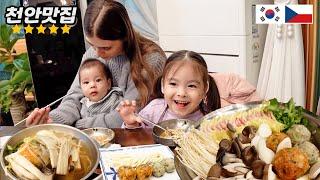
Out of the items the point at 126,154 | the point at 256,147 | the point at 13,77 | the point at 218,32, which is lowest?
the point at 126,154

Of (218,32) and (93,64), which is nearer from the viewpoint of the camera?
(218,32)

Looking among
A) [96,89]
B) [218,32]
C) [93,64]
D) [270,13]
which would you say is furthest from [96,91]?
[270,13]

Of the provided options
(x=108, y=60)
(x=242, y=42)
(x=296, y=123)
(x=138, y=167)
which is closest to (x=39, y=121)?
(x=108, y=60)

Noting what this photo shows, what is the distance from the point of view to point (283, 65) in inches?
58.2

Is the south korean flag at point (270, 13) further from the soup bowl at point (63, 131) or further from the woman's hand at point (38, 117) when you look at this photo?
the woman's hand at point (38, 117)

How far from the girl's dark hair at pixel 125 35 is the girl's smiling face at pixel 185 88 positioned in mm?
127

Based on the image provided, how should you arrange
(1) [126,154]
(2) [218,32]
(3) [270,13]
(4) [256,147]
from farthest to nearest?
(2) [218,32] → (3) [270,13] → (1) [126,154] → (4) [256,147]

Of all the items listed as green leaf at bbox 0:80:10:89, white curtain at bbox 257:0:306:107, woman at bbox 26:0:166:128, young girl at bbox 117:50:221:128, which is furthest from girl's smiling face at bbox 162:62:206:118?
green leaf at bbox 0:80:10:89

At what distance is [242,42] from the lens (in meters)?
1.47

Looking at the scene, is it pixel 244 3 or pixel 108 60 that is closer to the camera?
pixel 244 3

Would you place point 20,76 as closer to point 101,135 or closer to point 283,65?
point 101,135

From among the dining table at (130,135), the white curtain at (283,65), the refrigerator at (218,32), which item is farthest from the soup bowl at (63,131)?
the white curtain at (283,65)

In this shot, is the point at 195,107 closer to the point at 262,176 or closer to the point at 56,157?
the point at 56,157

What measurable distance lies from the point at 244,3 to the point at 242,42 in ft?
0.54
